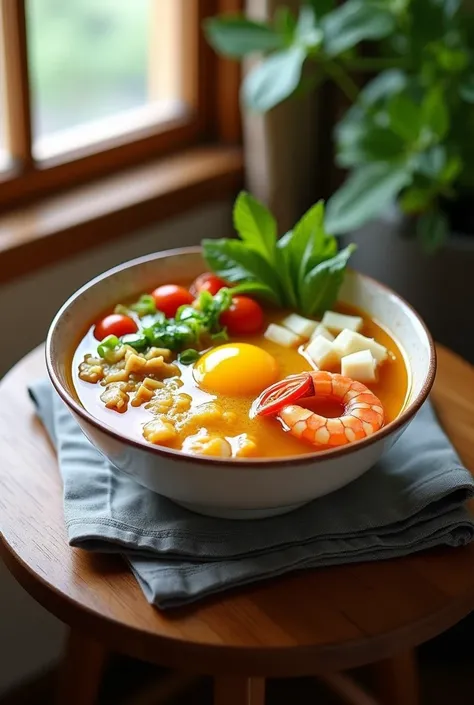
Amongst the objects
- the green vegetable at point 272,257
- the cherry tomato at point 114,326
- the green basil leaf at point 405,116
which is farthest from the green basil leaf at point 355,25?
the cherry tomato at point 114,326

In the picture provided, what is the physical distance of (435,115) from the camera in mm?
1754

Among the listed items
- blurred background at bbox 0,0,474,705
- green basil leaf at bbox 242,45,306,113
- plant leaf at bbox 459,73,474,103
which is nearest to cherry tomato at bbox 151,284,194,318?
blurred background at bbox 0,0,474,705

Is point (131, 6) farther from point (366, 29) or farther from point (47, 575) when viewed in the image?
point (47, 575)

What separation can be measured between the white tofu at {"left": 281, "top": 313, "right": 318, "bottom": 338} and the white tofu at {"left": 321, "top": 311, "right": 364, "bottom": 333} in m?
0.02

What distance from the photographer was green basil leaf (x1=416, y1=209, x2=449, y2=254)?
6.15 feet

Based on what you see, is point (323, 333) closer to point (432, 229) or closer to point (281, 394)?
point (281, 394)

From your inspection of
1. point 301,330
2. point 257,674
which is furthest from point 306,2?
point 257,674

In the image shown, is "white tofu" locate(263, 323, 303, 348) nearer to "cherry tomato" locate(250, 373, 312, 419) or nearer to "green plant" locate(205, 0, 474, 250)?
"cherry tomato" locate(250, 373, 312, 419)

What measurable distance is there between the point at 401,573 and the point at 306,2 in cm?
127

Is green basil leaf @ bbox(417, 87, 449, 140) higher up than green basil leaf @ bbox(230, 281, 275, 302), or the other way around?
green basil leaf @ bbox(417, 87, 449, 140)

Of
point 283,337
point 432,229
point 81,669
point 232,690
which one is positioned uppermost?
point 283,337

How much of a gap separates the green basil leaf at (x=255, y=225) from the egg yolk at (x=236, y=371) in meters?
0.20

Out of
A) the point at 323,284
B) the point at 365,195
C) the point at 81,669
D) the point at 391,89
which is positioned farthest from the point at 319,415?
the point at 391,89

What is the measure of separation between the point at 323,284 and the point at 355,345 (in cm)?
12
